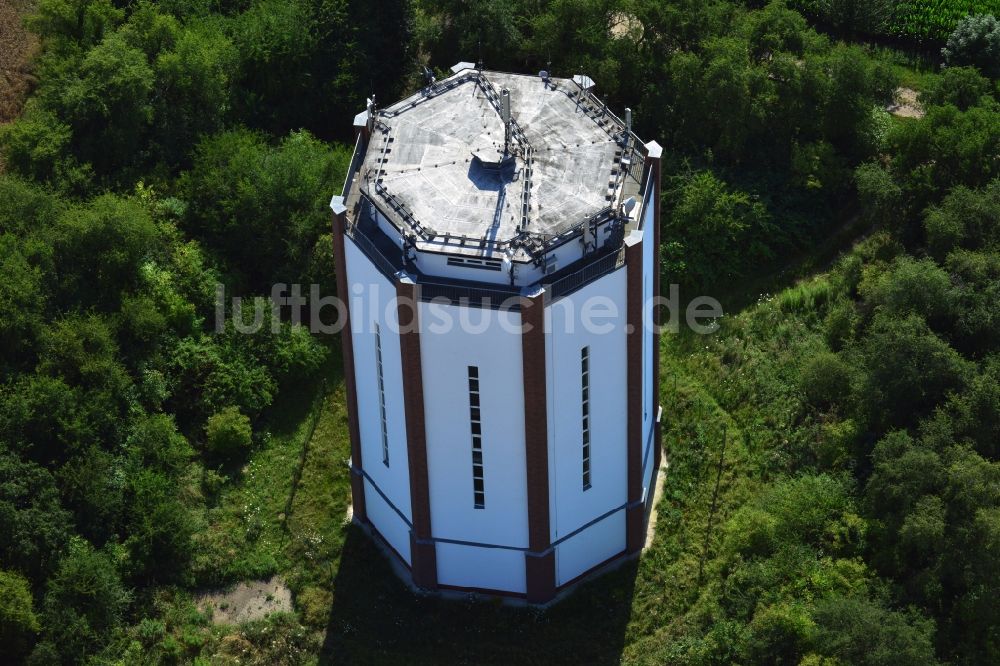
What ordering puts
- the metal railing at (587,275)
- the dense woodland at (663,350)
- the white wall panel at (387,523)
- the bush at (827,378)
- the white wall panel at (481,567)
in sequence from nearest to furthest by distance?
the metal railing at (587,275), the dense woodland at (663,350), the white wall panel at (481,567), the white wall panel at (387,523), the bush at (827,378)

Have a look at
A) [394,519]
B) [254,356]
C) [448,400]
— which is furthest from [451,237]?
[254,356]

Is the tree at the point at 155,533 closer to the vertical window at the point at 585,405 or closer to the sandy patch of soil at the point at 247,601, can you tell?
the sandy patch of soil at the point at 247,601

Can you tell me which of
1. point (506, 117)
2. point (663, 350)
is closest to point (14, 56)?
point (506, 117)

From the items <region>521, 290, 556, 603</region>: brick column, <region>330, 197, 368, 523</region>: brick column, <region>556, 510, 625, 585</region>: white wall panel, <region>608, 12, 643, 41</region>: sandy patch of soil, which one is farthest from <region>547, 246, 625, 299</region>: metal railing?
<region>608, 12, 643, 41</region>: sandy patch of soil

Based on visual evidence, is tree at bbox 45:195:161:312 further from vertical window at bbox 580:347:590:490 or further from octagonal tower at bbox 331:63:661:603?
vertical window at bbox 580:347:590:490

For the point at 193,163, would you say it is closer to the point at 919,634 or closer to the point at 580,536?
the point at 580,536

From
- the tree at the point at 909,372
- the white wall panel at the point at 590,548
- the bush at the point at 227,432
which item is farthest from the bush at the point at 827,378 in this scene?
the bush at the point at 227,432

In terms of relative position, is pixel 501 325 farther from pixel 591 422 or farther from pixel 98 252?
pixel 98 252
